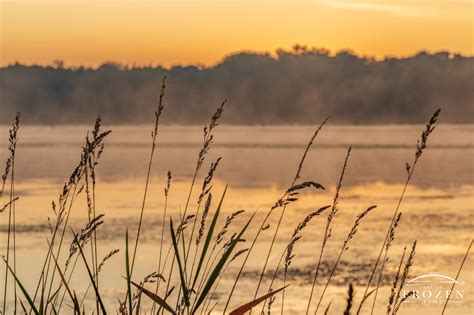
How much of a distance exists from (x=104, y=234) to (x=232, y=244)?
12834 millimetres

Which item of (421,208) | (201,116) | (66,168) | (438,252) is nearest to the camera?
(438,252)

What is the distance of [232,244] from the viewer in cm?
271

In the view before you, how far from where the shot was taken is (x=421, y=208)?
784 inches

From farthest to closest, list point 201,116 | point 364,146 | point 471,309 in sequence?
point 201,116
point 364,146
point 471,309

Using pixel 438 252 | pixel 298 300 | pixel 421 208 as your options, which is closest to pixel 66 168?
pixel 421 208

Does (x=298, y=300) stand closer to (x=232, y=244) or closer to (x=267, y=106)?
Result: (x=232, y=244)

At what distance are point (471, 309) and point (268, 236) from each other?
23.6 feet

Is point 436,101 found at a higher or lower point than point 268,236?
higher

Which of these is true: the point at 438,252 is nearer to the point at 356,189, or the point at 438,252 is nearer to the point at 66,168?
the point at 356,189

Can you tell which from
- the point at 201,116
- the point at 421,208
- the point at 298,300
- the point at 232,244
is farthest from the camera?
the point at 201,116

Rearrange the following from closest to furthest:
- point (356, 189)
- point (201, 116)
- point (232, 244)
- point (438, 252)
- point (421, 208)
Result: 1. point (232, 244)
2. point (438, 252)
3. point (421, 208)
4. point (356, 189)
5. point (201, 116)

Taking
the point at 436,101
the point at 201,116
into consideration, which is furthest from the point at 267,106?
the point at 436,101

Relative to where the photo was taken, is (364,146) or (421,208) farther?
(364,146)

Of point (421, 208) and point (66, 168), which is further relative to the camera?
point (66, 168)
